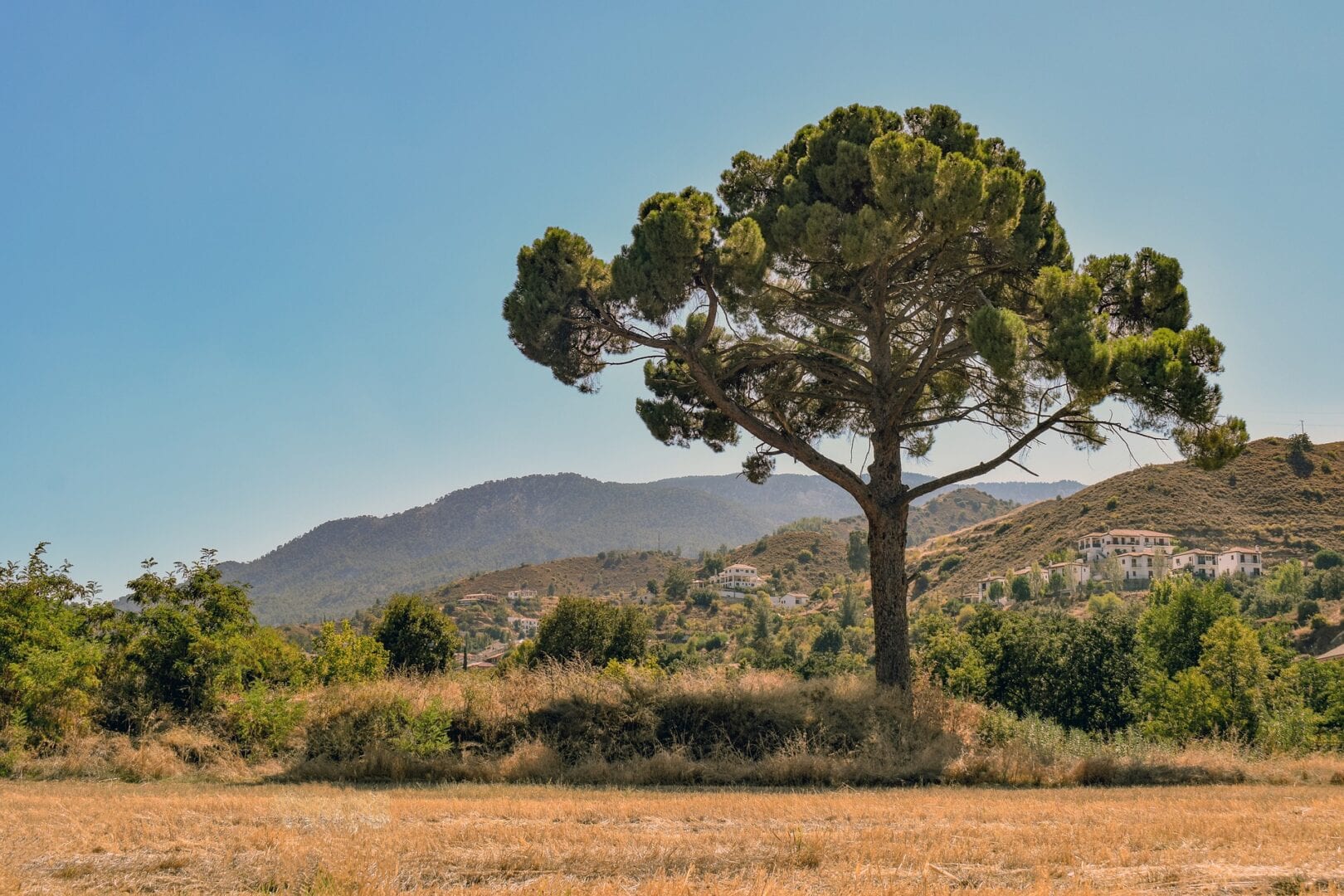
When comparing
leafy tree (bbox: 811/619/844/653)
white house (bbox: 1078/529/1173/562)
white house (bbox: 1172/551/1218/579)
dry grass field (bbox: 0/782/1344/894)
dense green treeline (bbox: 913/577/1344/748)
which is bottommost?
leafy tree (bbox: 811/619/844/653)

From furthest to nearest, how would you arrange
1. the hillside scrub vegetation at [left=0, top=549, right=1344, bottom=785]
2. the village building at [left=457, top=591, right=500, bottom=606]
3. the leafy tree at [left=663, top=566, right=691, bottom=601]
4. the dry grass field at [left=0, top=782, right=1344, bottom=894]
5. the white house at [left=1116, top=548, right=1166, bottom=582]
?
the leafy tree at [left=663, top=566, right=691, bottom=601] → the village building at [left=457, top=591, right=500, bottom=606] → the white house at [left=1116, top=548, right=1166, bottom=582] → the hillside scrub vegetation at [left=0, top=549, right=1344, bottom=785] → the dry grass field at [left=0, top=782, right=1344, bottom=894]

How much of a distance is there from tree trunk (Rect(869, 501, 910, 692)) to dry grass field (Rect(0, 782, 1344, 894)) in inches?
218

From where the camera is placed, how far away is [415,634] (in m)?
36.6

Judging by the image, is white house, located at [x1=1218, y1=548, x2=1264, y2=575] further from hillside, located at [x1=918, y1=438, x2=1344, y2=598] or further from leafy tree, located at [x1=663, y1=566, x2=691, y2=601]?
leafy tree, located at [x1=663, y1=566, x2=691, y2=601]

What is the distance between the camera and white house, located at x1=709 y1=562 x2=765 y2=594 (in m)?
A: 150

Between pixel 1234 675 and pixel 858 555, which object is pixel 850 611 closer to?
pixel 858 555

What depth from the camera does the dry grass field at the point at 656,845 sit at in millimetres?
5383

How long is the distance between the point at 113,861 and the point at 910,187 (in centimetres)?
1261

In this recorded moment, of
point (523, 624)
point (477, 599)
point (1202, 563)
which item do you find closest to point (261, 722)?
point (1202, 563)

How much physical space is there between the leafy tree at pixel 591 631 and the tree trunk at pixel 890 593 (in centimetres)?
2695

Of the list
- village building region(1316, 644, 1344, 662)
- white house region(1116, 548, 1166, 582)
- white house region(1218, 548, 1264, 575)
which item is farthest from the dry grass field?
white house region(1116, 548, 1166, 582)

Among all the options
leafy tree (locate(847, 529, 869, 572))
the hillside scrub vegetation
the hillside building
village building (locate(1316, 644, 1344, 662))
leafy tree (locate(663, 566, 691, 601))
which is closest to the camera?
the hillside scrub vegetation

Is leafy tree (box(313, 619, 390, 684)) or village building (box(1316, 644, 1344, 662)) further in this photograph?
village building (box(1316, 644, 1344, 662))

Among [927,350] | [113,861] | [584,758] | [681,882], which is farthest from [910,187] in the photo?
[113,861]
